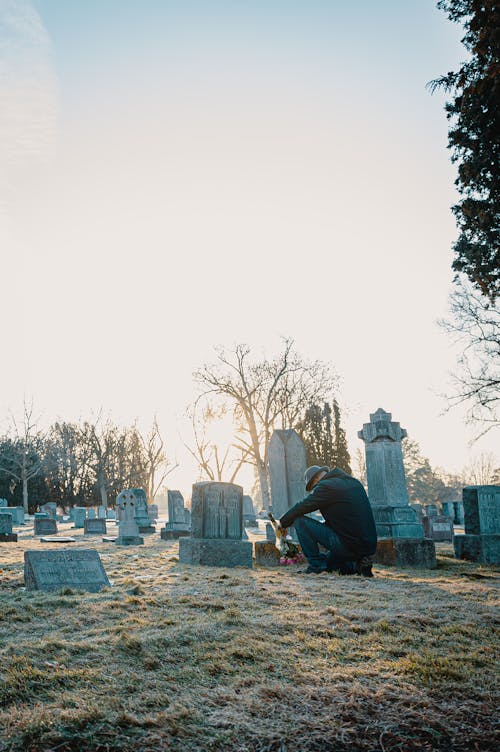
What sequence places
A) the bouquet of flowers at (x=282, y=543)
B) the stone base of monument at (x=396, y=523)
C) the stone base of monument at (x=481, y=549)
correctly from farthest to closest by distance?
the stone base of monument at (x=396, y=523), the stone base of monument at (x=481, y=549), the bouquet of flowers at (x=282, y=543)

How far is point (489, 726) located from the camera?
7.79 ft

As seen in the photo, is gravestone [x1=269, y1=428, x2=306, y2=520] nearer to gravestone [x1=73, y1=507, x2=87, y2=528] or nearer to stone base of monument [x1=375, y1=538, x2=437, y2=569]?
stone base of monument [x1=375, y1=538, x2=437, y2=569]

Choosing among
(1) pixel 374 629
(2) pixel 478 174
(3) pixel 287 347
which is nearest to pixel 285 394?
(3) pixel 287 347

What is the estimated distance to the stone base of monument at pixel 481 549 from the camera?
31.8ft

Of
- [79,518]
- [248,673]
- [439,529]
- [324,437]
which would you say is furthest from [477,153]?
[324,437]

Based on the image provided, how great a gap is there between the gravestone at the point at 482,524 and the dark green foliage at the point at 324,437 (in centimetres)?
2351

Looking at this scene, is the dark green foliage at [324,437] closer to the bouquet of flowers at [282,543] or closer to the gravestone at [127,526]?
the gravestone at [127,526]

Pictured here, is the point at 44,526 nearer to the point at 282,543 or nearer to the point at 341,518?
the point at 282,543

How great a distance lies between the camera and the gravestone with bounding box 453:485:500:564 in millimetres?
9719

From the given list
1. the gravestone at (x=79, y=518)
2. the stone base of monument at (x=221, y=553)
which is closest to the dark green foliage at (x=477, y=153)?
the stone base of monument at (x=221, y=553)

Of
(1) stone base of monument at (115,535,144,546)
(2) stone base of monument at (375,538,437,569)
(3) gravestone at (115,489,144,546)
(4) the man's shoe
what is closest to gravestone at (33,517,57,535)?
(3) gravestone at (115,489,144,546)

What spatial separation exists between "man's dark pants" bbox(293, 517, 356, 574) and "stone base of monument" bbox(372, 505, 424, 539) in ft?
19.9

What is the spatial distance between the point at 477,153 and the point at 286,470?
8732 millimetres

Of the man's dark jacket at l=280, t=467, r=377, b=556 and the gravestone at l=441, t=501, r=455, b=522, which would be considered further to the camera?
the gravestone at l=441, t=501, r=455, b=522
